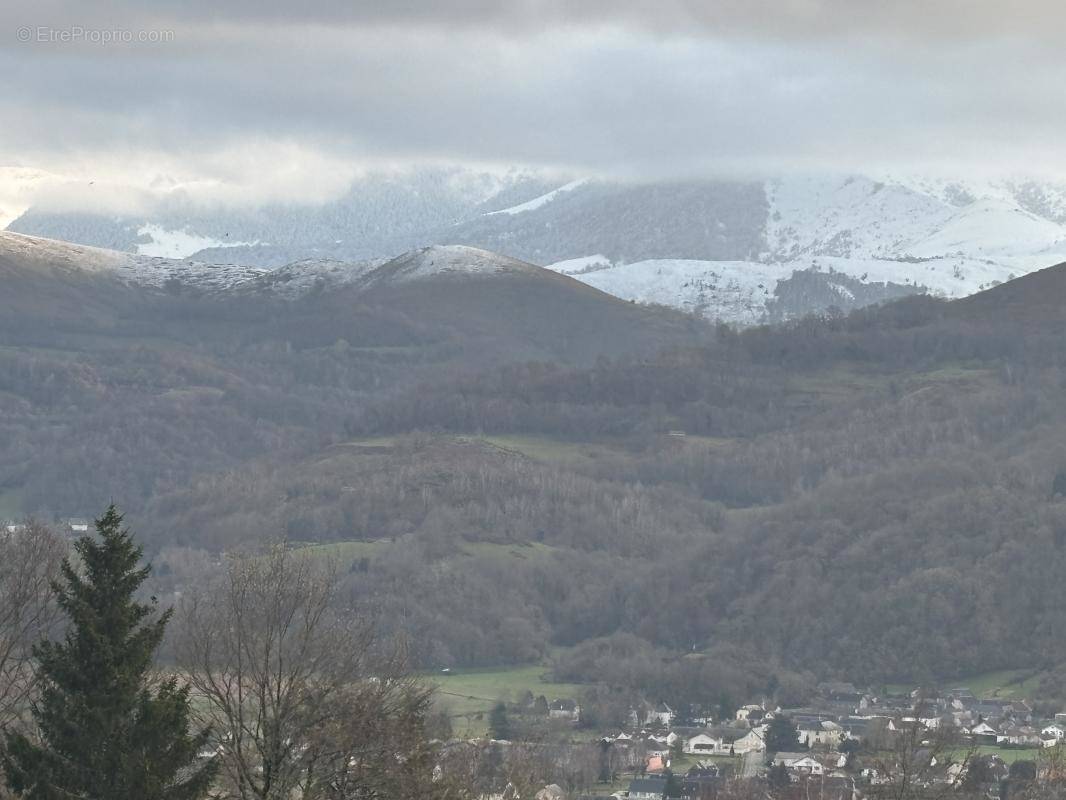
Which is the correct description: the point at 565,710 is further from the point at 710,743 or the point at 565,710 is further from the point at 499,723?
the point at 499,723

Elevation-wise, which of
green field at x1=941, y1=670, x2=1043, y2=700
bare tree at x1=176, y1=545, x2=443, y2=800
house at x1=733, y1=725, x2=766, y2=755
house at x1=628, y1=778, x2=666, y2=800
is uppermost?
bare tree at x1=176, y1=545, x2=443, y2=800

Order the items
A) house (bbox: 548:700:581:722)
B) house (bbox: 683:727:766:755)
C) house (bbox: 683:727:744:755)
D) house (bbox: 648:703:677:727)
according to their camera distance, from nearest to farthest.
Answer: house (bbox: 683:727:766:755) < house (bbox: 683:727:744:755) < house (bbox: 548:700:581:722) < house (bbox: 648:703:677:727)

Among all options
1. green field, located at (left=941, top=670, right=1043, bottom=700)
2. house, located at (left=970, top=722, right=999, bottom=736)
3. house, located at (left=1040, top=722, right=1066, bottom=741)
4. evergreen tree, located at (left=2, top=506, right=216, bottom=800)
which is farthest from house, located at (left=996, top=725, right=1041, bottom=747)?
evergreen tree, located at (left=2, top=506, right=216, bottom=800)

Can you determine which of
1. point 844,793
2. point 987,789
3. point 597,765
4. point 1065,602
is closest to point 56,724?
point 844,793

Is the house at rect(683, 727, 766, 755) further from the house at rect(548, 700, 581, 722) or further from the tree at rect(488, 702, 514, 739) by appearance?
the tree at rect(488, 702, 514, 739)

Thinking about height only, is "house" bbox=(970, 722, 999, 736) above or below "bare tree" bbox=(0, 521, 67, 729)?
below

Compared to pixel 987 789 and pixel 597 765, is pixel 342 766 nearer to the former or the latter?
pixel 987 789

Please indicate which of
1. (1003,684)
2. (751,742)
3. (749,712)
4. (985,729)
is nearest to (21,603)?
(751,742)

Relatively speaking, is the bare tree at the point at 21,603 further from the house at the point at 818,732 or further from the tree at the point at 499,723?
the house at the point at 818,732
